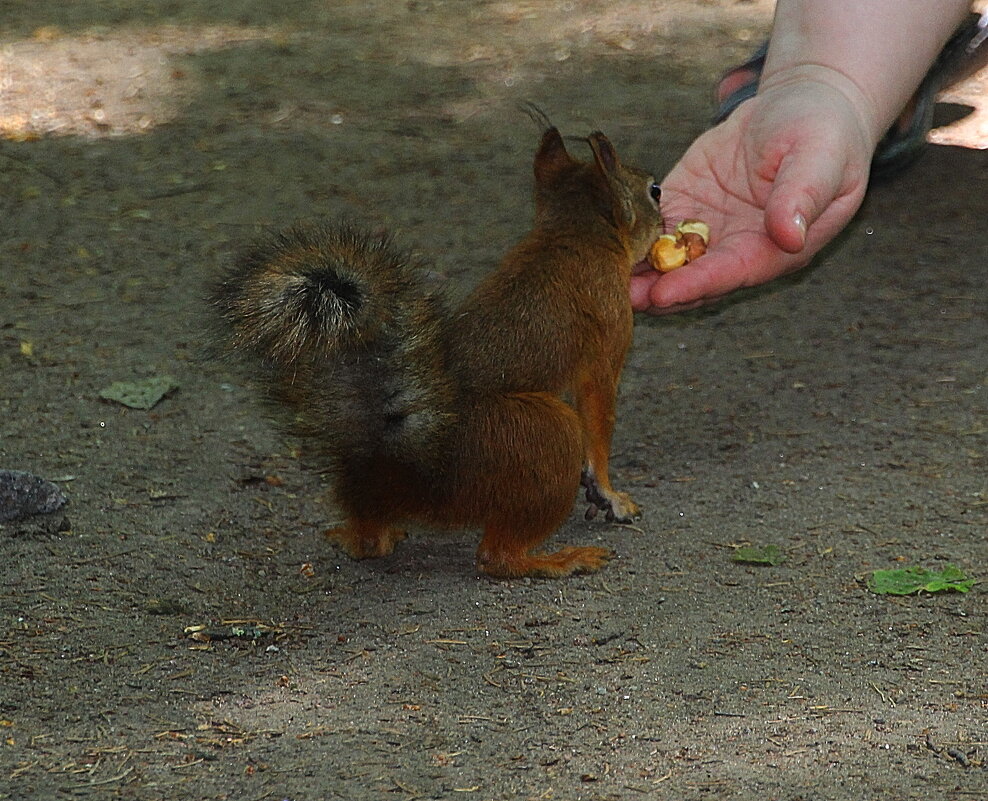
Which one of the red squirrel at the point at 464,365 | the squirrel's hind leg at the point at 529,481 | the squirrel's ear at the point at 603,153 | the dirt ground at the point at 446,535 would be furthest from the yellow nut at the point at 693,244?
the squirrel's hind leg at the point at 529,481

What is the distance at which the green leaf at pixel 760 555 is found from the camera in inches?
119

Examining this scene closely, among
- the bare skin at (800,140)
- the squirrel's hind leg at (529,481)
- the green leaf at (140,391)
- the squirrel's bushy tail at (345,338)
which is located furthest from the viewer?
the green leaf at (140,391)

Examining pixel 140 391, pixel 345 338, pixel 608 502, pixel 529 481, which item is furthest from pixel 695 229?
pixel 140 391

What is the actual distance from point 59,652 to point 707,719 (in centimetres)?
120

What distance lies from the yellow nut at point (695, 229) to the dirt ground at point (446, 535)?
601 millimetres

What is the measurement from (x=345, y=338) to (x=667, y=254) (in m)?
1.25

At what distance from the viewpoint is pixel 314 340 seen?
96.8 inches

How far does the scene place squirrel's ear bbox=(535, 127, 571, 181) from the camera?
337 centimetres

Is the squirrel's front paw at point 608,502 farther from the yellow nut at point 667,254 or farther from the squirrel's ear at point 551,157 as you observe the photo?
the squirrel's ear at point 551,157

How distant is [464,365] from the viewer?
289cm

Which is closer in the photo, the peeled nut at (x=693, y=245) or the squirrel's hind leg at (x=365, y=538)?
the squirrel's hind leg at (x=365, y=538)

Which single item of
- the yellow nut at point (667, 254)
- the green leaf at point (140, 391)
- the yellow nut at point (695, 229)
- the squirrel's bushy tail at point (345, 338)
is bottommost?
the green leaf at point (140, 391)

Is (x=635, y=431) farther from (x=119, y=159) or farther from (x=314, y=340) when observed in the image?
(x=119, y=159)

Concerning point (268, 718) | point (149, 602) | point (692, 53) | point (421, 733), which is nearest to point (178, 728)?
point (268, 718)
